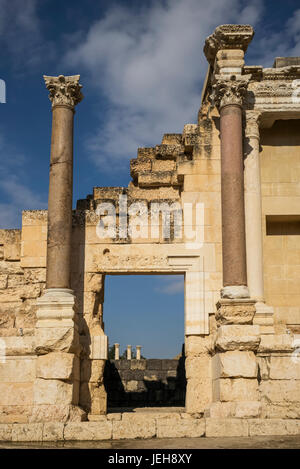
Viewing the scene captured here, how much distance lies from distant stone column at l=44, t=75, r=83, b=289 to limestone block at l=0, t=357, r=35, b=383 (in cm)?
162

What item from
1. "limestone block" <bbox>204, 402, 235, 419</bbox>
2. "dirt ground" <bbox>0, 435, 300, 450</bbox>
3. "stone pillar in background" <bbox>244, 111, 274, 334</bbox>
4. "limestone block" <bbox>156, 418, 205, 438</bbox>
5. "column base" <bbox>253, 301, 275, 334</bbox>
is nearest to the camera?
"dirt ground" <bbox>0, 435, 300, 450</bbox>

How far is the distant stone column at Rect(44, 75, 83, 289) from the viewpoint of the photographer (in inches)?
491

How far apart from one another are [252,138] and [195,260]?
320 cm

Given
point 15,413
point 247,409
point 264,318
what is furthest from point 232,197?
point 15,413

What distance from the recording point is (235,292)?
1210cm

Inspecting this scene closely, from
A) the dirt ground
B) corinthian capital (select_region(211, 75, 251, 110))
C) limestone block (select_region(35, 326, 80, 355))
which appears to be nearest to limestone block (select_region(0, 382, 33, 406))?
limestone block (select_region(35, 326, 80, 355))

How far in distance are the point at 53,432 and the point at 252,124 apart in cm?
833

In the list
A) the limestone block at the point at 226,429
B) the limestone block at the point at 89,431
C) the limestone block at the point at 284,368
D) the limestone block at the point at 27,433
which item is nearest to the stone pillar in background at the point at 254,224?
the limestone block at the point at 284,368

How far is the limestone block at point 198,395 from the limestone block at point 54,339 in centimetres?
277

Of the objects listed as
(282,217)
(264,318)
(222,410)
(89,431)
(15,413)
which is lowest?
(89,431)

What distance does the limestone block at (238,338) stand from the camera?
11609mm

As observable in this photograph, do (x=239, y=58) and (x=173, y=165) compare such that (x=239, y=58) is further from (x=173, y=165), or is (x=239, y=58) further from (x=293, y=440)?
(x=293, y=440)

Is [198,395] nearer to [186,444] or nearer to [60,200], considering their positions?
[186,444]

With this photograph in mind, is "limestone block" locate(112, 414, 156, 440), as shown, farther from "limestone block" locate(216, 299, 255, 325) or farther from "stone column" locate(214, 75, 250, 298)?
"stone column" locate(214, 75, 250, 298)
